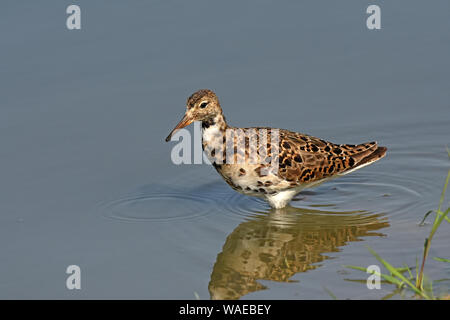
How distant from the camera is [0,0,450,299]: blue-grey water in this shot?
407 inches

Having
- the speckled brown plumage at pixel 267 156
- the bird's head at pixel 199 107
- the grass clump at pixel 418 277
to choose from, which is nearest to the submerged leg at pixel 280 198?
the speckled brown plumage at pixel 267 156

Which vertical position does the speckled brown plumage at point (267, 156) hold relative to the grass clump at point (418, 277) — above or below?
above

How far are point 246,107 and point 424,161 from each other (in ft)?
9.65

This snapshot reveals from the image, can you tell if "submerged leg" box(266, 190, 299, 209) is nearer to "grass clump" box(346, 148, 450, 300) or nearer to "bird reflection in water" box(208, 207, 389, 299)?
"bird reflection in water" box(208, 207, 389, 299)

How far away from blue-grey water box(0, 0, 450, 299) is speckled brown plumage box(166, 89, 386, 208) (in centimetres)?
41

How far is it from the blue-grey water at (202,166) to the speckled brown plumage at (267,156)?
1.33 feet

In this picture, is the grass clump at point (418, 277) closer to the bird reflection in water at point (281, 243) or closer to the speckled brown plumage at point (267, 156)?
the bird reflection in water at point (281, 243)

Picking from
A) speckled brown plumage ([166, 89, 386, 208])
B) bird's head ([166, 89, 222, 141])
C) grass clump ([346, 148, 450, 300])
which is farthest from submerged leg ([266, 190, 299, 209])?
grass clump ([346, 148, 450, 300])

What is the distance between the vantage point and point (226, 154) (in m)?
11.8

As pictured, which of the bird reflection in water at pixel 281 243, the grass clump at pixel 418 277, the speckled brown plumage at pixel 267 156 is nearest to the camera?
the grass clump at pixel 418 277

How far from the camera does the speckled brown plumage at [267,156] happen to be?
1181 cm

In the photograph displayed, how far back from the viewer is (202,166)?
1366cm

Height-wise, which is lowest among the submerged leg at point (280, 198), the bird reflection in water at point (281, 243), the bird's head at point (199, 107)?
the bird reflection in water at point (281, 243)

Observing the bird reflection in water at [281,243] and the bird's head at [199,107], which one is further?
the bird's head at [199,107]
